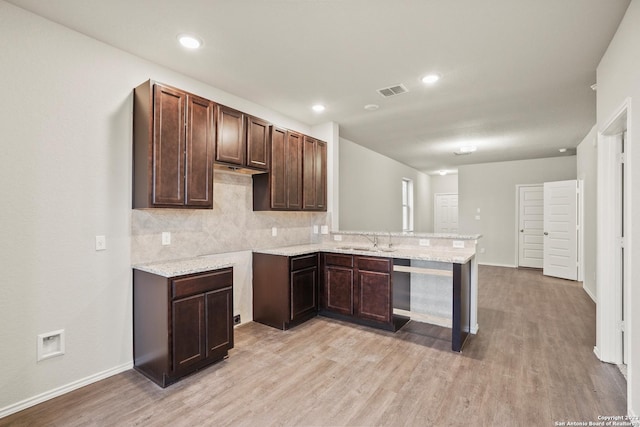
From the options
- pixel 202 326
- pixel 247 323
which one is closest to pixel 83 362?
pixel 202 326

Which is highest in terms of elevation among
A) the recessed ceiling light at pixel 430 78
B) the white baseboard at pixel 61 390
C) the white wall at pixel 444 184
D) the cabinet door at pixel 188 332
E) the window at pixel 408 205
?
the recessed ceiling light at pixel 430 78

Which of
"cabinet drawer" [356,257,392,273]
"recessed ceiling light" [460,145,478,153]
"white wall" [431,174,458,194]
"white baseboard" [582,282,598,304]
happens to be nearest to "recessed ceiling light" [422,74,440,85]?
"cabinet drawer" [356,257,392,273]

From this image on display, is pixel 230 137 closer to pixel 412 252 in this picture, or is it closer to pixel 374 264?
pixel 374 264

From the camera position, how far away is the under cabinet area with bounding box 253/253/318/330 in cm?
348

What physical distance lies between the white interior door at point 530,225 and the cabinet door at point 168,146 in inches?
306

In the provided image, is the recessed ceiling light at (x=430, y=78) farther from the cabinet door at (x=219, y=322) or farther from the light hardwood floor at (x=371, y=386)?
the cabinet door at (x=219, y=322)

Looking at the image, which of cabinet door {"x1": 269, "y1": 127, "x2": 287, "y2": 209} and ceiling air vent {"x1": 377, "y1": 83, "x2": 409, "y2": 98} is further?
cabinet door {"x1": 269, "y1": 127, "x2": 287, "y2": 209}

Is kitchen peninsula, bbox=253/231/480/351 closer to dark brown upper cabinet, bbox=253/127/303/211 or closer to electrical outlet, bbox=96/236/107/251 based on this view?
dark brown upper cabinet, bbox=253/127/303/211

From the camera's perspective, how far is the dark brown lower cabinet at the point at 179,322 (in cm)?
236

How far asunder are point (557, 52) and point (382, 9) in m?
1.72

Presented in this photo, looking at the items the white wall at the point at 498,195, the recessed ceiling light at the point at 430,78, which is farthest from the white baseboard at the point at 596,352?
the white wall at the point at 498,195

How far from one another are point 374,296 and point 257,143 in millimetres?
2215

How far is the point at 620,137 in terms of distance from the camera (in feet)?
8.78

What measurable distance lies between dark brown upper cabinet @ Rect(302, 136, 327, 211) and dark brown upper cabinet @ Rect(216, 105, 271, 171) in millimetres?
692
